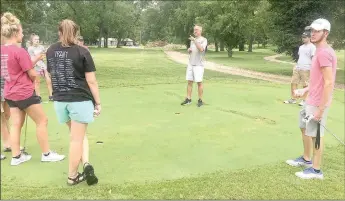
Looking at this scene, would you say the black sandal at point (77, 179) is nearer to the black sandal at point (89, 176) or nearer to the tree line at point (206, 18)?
the black sandal at point (89, 176)

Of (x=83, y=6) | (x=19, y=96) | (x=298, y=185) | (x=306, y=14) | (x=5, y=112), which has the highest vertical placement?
(x=83, y=6)

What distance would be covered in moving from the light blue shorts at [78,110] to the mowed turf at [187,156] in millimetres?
722

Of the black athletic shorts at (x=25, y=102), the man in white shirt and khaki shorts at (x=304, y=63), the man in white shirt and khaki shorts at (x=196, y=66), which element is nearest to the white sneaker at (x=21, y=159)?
the black athletic shorts at (x=25, y=102)

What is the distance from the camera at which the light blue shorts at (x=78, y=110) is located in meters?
4.05

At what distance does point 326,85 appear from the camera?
4328 mm

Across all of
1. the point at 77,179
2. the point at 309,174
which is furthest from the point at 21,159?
the point at 309,174

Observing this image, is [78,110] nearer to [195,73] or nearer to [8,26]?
[8,26]

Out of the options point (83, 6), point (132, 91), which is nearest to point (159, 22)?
point (83, 6)

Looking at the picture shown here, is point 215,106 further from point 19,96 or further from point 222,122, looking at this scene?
point 19,96

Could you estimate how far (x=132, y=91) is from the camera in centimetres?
1113

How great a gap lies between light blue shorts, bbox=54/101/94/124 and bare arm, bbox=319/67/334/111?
8.31ft

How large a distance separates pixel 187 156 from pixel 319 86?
1908 millimetres

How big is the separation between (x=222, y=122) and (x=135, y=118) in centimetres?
165

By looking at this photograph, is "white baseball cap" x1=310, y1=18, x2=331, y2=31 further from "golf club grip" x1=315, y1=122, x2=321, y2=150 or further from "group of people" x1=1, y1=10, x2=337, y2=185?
"golf club grip" x1=315, y1=122, x2=321, y2=150
